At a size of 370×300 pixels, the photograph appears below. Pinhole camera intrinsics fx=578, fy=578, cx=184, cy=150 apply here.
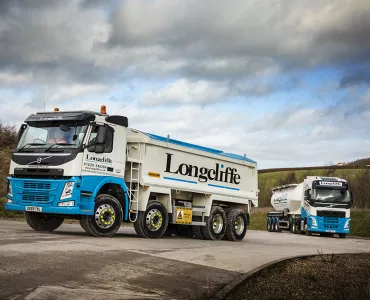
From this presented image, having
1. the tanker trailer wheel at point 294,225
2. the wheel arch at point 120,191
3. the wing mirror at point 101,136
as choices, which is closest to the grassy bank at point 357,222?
the tanker trailer wheel at point 294,225

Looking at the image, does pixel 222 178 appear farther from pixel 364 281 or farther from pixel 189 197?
pixel 364 281

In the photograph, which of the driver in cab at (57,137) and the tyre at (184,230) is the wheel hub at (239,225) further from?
the driver in cab at (57,137)

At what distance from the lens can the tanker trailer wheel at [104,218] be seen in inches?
614

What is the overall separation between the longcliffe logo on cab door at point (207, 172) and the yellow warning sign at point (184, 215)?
3.76 ft

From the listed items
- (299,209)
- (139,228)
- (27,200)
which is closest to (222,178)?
(139,228)

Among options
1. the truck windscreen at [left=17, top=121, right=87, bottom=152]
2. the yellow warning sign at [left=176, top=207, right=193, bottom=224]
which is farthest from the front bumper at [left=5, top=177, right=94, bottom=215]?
the yellow warning sign at [left=176, top=207, right=193, bottom=224]

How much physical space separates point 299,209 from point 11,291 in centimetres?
3073

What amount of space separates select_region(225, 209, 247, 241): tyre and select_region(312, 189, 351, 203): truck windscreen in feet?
44.8

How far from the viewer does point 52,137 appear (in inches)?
623

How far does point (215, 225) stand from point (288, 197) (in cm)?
2015

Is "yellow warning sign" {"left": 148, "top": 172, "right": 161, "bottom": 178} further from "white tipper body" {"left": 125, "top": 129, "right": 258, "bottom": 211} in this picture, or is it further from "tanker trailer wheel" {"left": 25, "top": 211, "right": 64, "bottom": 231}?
"tanker trailer wheel" {"left": 25, "top": 211, "right": 64, "bottom": 231}

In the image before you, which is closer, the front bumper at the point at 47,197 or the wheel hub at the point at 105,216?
the front bumper at the point at 47,197

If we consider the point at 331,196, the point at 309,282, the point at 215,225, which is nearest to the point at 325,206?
the point at 331,196

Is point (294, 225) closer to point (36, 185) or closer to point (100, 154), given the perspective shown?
point (100, 154)
